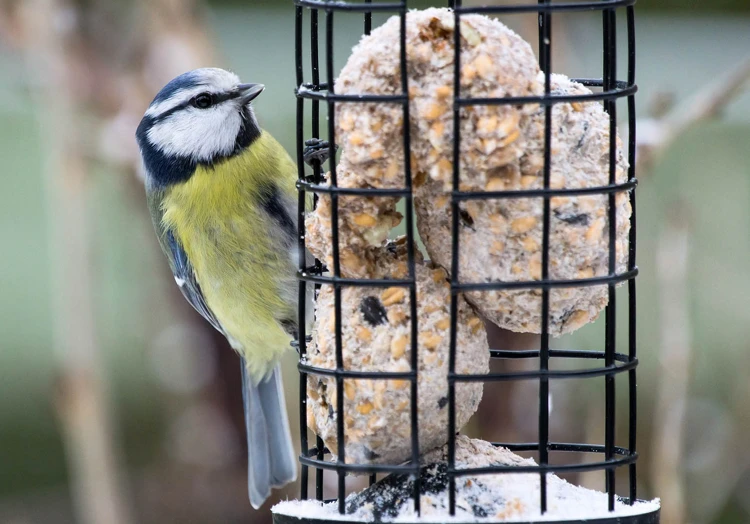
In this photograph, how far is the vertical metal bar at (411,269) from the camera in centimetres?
179

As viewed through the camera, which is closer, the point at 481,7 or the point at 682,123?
the point at 481,7

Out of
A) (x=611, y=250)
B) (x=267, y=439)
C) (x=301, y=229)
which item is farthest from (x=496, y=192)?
(x=267, y=439)

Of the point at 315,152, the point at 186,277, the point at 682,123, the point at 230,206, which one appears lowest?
the point at 186,277

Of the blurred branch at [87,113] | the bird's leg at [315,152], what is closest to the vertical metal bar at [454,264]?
the bird's leg at [315,152]

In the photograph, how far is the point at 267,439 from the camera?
Answer: 10.5 ft

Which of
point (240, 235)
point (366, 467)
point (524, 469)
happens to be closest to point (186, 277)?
point (240, 235)

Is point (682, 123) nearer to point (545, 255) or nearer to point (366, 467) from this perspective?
point (545, 255)

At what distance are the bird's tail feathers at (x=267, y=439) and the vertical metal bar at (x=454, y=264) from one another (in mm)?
1263

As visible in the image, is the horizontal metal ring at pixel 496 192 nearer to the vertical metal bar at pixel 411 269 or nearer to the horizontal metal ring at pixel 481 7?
the vertical metal bar at pixel 411 269

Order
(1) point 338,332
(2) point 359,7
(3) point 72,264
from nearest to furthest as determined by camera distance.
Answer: (2) point 359,7 → (1) point 338,332 → (3) point 72,264

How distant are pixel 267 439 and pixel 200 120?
103cm

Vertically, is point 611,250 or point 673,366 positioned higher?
point 611,250

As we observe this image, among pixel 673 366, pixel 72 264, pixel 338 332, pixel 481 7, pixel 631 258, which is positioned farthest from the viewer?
pixel 72 264

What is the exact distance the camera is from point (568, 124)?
188 cm
